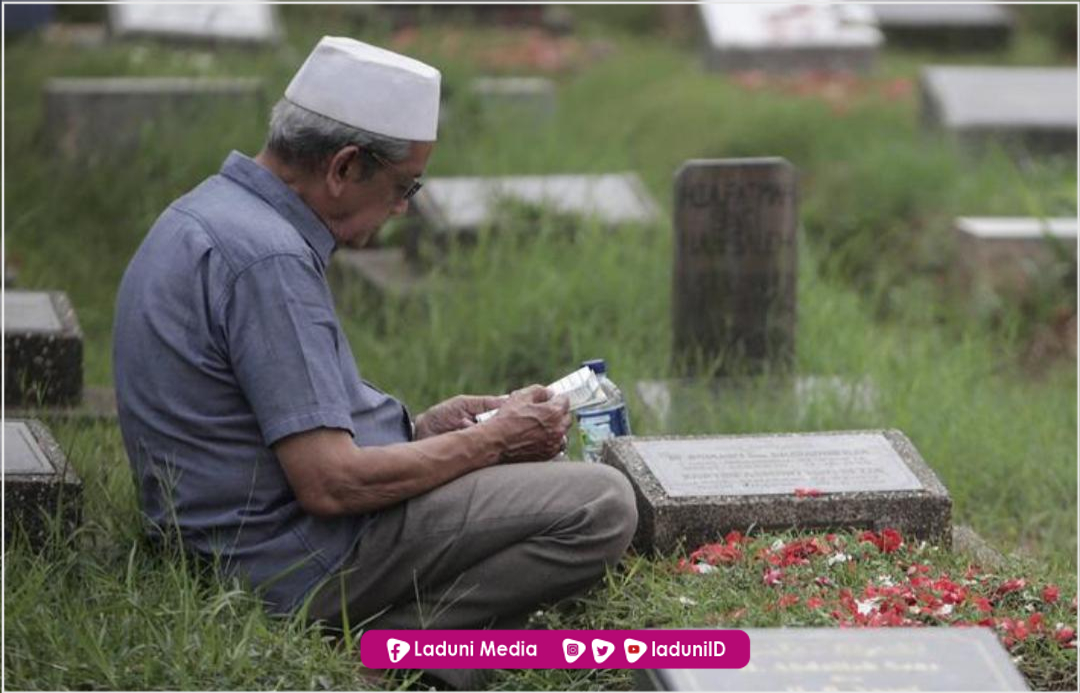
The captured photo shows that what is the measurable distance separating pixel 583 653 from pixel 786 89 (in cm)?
823

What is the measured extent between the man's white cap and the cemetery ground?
0.96 metres

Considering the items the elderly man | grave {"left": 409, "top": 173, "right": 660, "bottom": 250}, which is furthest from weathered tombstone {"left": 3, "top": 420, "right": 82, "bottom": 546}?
grave {"left": 409, "top": 173, "right": 660, "bottom": 250}

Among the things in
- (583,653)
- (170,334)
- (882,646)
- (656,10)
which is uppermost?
(170,334)

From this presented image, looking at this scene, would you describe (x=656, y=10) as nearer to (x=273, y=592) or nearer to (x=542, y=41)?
(x=542, y=41)

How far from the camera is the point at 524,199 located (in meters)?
8.05

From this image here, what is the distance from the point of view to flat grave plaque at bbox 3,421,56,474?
4555 mm

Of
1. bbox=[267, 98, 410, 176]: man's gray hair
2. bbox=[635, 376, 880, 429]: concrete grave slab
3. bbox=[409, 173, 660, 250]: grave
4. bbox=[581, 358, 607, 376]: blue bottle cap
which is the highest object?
bbox=[267, 98, 410, 176]: man's gray hair

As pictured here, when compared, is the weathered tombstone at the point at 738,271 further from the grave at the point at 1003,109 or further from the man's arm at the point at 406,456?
the grave at the point at 1003,109

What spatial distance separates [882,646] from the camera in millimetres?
3498

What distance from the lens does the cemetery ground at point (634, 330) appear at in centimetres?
412

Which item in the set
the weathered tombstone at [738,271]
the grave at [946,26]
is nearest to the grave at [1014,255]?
the weathered tombstone at [738,271]

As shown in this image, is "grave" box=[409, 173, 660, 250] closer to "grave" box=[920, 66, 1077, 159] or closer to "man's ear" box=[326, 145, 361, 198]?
"grave" box=[920, 66, 1077, 159]

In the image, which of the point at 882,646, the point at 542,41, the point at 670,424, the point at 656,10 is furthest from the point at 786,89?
the point at 882,646

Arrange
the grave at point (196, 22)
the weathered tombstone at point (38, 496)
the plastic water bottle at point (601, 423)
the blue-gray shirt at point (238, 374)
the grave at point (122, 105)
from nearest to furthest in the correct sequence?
1. the blue-gray shirt at point (238, 374)
2. the weathered tombstone at point (38, 496)
3. the plastic water bottle at point (601, 423)
4. the grave at point (122, 105)
5. the grave at point (196, 22)
